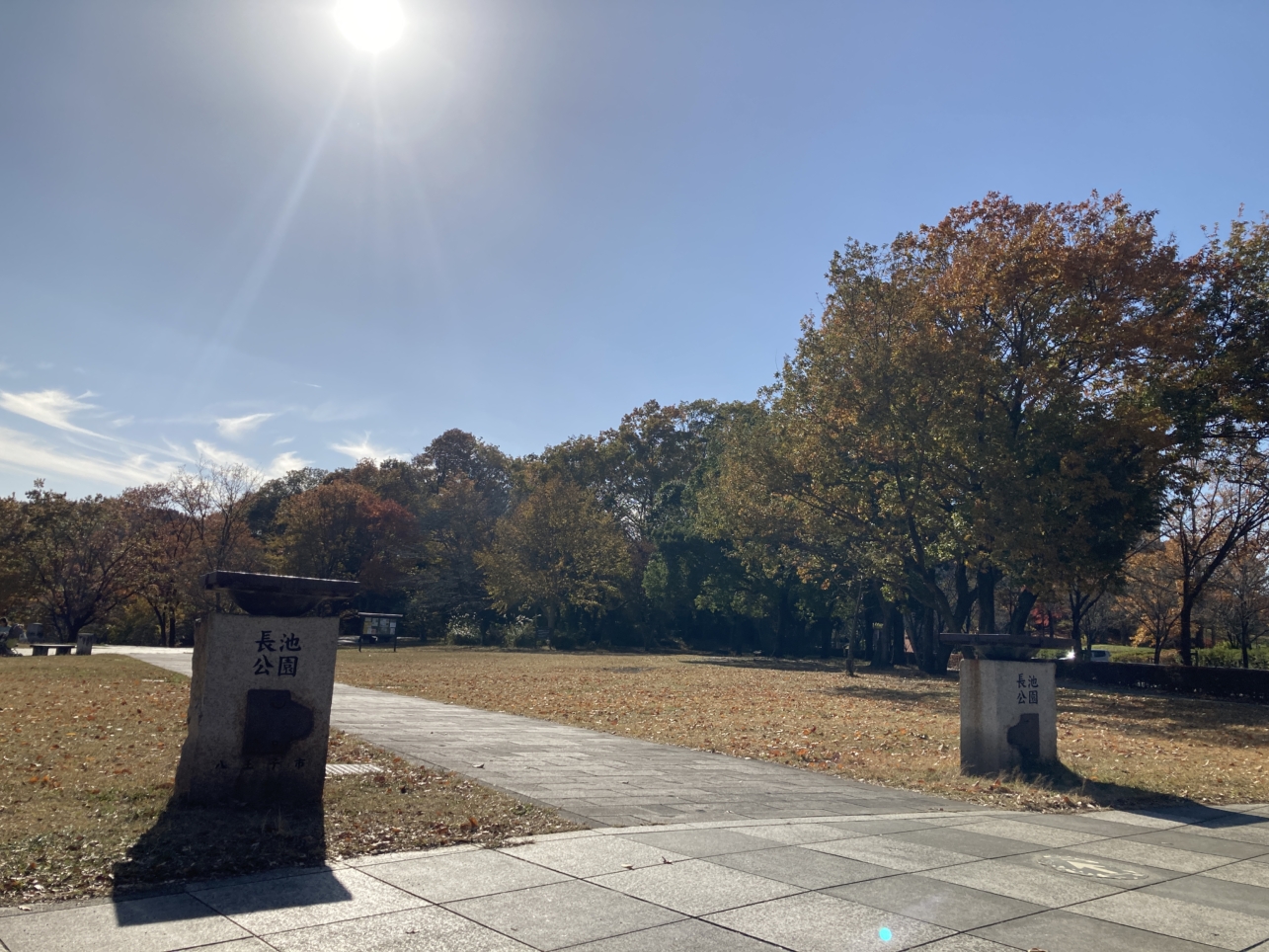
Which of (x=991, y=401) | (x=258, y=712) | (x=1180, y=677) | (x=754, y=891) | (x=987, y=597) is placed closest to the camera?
(x=754, y=891)

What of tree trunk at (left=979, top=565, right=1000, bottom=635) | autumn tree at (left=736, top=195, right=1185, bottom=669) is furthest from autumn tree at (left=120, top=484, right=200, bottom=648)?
tree trunk at (left=979, top=565, right=1000, bottom=635)

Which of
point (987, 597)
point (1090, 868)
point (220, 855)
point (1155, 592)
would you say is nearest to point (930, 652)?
point (987, 597)

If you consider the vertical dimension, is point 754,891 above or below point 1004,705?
below

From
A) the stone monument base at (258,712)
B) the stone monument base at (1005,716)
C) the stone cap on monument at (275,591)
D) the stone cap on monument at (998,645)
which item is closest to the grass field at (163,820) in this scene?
the stone monument base at (258,712)

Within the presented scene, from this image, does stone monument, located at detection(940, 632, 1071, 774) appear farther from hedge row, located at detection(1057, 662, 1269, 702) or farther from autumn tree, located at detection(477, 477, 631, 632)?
autumn tree, located at detection(477, 477, 631, 632)

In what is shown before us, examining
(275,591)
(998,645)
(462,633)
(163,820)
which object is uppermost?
(275,591)

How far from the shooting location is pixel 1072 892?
506 cm

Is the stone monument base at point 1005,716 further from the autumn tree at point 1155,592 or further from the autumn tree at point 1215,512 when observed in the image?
the autumn tree at point 1155,592

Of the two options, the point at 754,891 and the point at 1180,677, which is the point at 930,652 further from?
the point at 754,891

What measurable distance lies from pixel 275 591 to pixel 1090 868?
602 centimetres

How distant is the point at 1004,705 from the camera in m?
9.94

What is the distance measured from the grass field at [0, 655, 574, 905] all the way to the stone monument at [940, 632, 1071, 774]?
5.57 meters

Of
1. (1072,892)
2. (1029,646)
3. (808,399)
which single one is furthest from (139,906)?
(808,399)

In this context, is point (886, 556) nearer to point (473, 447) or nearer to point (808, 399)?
point (808, 399)
